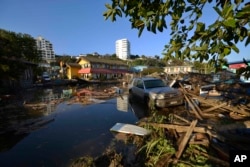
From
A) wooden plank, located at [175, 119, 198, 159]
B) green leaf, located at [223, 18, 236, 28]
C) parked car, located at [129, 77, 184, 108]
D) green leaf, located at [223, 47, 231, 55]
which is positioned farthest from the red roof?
green leaf, located at [223, 18, 236, 28]

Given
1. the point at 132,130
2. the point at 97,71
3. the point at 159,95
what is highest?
the point at 97,71

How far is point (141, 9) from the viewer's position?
268cm

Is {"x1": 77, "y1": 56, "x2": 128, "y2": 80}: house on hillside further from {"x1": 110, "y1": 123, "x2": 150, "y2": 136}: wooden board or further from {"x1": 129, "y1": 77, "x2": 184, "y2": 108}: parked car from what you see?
{"x1": 110, "y1": 123, "x2": 150, "y2": 136}: wooden board

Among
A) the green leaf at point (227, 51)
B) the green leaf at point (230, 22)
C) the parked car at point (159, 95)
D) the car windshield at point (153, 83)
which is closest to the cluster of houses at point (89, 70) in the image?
the car windshield at point (153, 83)

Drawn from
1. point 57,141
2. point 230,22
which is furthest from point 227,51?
point 57,141

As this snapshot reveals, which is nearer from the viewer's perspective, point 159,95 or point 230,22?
point 230,22

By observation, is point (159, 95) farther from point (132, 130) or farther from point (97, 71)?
point (97, 71)

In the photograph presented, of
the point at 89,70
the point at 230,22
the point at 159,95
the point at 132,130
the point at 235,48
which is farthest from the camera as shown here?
the point at 89,70

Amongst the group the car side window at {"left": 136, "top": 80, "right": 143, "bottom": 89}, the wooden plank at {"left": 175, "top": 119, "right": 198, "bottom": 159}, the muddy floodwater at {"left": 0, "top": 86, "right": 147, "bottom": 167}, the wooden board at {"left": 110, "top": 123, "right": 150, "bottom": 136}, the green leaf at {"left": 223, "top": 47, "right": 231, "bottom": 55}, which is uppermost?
the green leaf at {"left": 223, "top": 47, "right": 231, "bottom": 55}

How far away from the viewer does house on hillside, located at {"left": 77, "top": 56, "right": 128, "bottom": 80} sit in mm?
58469

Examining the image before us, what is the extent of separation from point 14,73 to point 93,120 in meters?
19.4

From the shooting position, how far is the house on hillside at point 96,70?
5847 centimetres

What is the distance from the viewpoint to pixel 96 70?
6034 centimetres

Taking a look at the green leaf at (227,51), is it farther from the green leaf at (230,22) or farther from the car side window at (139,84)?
the car side window at (139,84)
